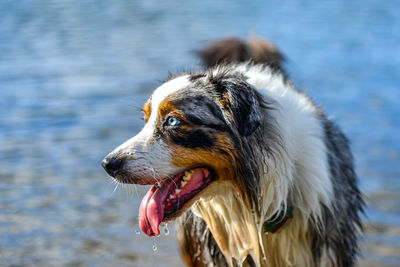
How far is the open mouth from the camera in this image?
3098mm

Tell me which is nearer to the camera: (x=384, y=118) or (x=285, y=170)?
(x=285, y=170)

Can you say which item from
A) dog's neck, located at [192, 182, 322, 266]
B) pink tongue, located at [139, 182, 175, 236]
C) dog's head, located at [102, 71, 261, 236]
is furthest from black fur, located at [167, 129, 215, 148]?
dog's neck, located at [192, 182, 322, 266]

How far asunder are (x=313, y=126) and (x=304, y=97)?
45cm

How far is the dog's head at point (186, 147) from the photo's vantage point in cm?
301

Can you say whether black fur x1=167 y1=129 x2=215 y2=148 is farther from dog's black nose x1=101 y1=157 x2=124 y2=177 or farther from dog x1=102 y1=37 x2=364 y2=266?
dog's black nose x1=101 y1=157 x2=124 y2=177

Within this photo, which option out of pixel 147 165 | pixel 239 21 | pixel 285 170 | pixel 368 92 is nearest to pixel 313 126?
pixel 285 170

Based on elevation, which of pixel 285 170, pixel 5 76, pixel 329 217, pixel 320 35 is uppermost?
pixel 285 170

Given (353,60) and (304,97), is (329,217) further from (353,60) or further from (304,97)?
(353,60)

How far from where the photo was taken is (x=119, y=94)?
818 centimetres

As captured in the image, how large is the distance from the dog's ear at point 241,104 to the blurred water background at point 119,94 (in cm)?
83

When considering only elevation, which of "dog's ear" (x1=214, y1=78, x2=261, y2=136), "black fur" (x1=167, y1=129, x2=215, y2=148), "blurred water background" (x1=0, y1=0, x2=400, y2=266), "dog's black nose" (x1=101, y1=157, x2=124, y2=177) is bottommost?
"blurred water background" (x1=0, y1=0, x2=400, y2=266)

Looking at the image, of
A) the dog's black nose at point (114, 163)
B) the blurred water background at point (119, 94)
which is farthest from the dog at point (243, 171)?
the blurred water background at point (119, 94)

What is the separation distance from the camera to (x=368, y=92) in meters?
8.02

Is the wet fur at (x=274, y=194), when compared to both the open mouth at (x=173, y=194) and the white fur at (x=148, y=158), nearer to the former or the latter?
the open mouth at (x=173, y=194)
